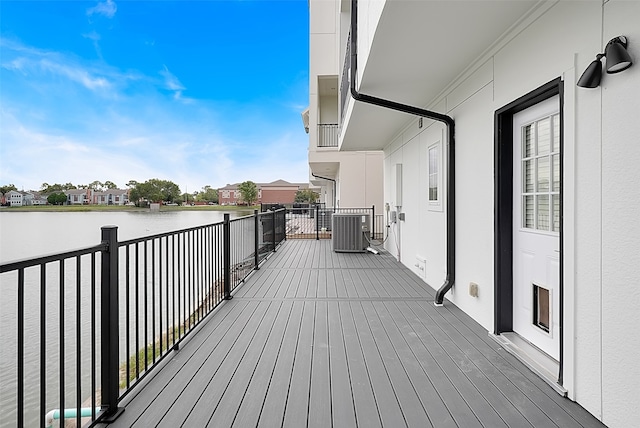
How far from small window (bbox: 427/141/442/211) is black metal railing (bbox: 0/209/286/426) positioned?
2459 millimetres

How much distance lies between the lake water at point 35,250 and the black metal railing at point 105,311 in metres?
0.02

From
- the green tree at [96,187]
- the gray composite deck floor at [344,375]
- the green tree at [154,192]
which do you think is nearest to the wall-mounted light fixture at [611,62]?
the gray composite deck floor at [344,375]

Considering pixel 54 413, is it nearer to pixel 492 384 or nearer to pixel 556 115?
pixel 492 384

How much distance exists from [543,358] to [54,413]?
298 cm

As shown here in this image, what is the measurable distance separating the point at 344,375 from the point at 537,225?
5.60ft

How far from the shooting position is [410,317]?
344 centimetres

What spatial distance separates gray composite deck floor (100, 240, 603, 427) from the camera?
6.01 feet

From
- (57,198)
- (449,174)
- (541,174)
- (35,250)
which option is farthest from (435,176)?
(57,198)

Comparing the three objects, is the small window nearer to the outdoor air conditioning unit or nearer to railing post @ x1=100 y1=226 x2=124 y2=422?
the outdoor air conditioning unit

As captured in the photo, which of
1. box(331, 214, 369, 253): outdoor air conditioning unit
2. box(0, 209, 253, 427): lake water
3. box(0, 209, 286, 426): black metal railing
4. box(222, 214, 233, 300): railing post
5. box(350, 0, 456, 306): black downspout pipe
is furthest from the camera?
box(331, 214, 369, 253): outdoor air conditioning unit

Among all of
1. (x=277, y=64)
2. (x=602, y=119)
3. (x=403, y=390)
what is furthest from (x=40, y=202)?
(x=277, y=64)

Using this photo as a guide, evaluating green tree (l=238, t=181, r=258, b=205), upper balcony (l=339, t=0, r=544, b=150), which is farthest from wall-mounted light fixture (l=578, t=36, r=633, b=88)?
green tree (l=238, t=181, r=258, b=205)

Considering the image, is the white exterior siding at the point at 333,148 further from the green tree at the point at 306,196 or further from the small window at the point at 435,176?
the green tree at the point at 306,196

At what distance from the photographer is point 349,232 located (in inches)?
307
